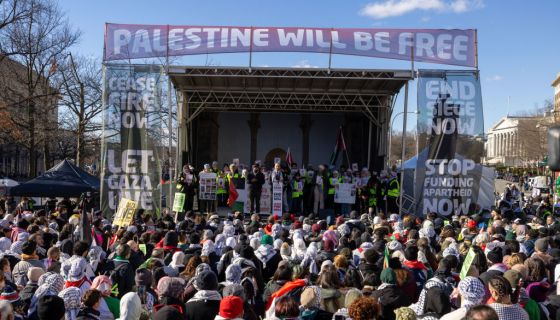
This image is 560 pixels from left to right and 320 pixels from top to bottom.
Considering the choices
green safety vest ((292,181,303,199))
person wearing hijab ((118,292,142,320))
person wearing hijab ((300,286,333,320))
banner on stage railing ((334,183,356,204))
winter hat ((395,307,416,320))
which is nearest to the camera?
winter hat ((395,307,416,320))

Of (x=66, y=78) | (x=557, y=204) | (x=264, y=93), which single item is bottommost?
(x=557, y=204)

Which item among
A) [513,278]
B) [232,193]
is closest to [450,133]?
[232,193]

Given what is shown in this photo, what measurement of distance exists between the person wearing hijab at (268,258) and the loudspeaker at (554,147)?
12.7 feet

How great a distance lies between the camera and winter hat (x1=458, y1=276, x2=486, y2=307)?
4.30 m

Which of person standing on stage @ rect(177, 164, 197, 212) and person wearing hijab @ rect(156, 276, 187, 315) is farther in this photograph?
person standing on stage @ rect(177, 164, 197, 212)

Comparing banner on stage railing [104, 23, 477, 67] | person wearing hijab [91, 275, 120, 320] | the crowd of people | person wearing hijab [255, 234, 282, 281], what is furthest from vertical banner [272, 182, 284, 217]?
person wearing hijab [91, 275, 120, 320]

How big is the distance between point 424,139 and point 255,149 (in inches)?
441

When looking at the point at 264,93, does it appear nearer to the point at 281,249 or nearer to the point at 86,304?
the point at 281,249

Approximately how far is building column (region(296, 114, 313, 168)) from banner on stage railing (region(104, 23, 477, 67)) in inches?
389

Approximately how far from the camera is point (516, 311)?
168 inches

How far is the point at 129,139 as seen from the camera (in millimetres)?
15852

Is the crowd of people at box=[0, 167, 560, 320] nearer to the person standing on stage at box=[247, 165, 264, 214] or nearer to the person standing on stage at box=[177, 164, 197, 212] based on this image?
the person standing on stage at box=[177, 164, 197, 212]

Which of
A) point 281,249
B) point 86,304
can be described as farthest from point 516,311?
point 281,249

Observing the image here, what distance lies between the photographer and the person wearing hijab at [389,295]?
17.3 feet
